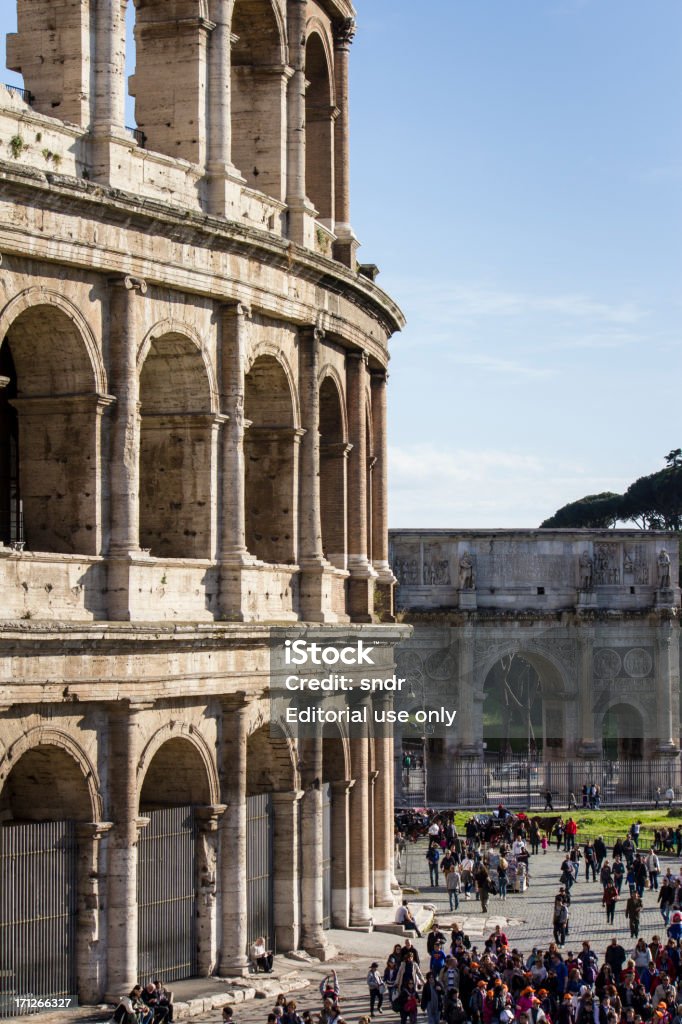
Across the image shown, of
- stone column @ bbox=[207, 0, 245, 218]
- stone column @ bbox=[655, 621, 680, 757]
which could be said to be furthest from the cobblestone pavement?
stone column @ bbox=[655, 621, 680, 757]

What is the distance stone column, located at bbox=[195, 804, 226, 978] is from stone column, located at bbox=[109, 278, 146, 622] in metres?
3.33

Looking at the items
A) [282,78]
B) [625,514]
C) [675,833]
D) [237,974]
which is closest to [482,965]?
[237,974]

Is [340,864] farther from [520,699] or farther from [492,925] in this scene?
[520,699]

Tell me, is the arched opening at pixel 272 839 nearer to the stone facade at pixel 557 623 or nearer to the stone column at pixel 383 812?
the stone column at pixel 383 812

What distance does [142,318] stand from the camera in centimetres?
2273

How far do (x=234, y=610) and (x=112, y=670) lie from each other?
3.06 metres

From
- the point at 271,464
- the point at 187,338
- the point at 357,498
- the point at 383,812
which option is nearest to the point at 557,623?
the point at 383,812

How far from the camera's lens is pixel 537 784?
52.9m

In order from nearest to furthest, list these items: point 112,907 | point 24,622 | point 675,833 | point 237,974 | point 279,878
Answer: point 24,622 < point 112,907 < point 237,974 < point 279,878 < point 675,833

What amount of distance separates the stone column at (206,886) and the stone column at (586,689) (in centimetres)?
2996

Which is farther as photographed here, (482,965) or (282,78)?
(282,78)

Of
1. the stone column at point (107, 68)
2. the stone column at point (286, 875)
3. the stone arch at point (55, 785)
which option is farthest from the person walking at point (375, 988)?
the stone column at point (107, 68)

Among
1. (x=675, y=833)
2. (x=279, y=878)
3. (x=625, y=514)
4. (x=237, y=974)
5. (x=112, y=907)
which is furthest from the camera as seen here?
(x=625, y=514)

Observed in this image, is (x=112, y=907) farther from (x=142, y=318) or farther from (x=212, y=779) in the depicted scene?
(x=142, y=318)
